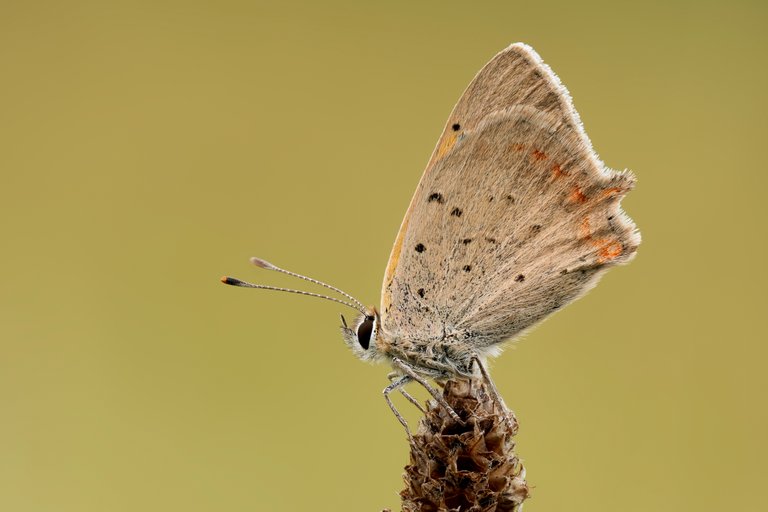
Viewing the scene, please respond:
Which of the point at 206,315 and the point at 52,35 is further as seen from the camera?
the point at 52,35

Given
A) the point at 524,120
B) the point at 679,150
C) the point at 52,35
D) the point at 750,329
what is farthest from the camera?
the point at 52,35

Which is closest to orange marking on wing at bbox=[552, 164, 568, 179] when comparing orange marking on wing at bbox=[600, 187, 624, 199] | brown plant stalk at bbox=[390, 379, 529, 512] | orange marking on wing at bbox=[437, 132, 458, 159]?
orange marking on wing at bbox=[600, 187, 624, 199]

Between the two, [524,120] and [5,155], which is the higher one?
[5,155]

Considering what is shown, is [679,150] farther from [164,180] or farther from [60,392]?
[60,392]

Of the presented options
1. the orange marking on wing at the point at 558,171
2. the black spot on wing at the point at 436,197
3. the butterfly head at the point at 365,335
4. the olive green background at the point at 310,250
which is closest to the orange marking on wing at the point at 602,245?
the orange marking on wing at the point at 558,171

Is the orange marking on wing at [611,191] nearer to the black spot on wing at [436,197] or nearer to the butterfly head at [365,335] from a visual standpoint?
the black spot on wing at [436,197]

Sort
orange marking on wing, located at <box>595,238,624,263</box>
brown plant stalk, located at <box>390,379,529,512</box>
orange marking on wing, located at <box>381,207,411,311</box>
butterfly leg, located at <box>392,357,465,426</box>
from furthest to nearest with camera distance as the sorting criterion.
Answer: orange marking on wing, located at <box>381,207,411,311</box> < orange marking on wing, located at <box>595,238,624,263</box> < butterfly leg, located at <box>392,357,465,426</box> < brown plant stalk, located at <box>390,379,529,512</box>

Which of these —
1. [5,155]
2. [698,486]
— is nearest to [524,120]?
[698,486]

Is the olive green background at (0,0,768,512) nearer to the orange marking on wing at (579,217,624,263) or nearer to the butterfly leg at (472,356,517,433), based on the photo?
the butterfly leg at (472,356,517,433)
